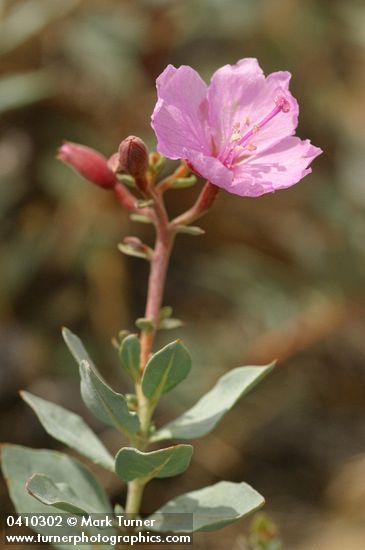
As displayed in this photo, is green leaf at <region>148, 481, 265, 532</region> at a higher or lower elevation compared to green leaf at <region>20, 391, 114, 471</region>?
lower

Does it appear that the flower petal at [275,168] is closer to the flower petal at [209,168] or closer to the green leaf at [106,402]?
the flower petal at [209,168]

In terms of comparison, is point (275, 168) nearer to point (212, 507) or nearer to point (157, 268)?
point (157, 268)

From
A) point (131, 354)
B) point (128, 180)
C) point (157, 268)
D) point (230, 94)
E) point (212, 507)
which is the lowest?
point (212, 507)

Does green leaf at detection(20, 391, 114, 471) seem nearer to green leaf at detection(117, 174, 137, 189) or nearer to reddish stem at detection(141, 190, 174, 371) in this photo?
reddish stem at detection(141, 190, 174, 371)

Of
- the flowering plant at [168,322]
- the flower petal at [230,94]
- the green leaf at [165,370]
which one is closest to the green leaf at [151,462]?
the flowering plant at [168,322]

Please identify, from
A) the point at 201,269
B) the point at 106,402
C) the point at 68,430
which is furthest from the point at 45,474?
the point at 201,269

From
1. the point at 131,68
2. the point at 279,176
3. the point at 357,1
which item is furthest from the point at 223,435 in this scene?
the point at 357,1

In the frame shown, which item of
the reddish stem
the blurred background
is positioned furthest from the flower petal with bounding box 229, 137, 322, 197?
the blurred background

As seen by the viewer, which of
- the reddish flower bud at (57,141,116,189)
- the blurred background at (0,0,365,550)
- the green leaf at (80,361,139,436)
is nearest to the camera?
the green leaf at (80,361,139,436)
